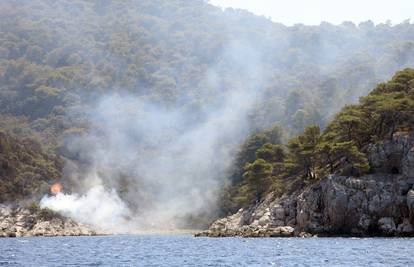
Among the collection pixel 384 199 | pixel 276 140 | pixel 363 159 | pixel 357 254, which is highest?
pixel 276 140

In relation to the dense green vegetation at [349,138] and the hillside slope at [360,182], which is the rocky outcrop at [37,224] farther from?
the dense green vegetation at [349,138]

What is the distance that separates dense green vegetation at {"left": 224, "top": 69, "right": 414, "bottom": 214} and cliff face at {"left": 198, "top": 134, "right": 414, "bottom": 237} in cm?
353

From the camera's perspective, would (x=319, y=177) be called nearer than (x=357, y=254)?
No

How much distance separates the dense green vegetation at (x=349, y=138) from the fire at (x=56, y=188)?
5206 centimetres

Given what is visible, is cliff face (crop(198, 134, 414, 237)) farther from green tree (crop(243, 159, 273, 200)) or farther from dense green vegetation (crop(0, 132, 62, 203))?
dense green vegetation (crop(0, 132, 62, 203))

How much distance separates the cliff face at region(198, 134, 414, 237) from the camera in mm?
98750

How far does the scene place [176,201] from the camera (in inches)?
7195

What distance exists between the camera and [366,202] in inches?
3979

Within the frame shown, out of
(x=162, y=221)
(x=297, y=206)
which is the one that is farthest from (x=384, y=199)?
(x=162, y=221)

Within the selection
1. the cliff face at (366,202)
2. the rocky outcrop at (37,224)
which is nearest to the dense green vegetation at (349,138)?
the cliff face at (366,202)

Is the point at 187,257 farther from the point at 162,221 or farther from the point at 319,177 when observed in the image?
the point at 162,221

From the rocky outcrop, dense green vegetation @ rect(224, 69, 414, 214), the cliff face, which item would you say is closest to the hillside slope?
the cliff face

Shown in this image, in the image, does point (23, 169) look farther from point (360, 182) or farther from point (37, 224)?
point (360, 182)

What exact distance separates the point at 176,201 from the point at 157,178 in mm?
16846
